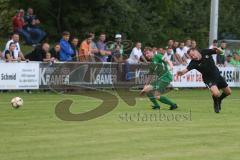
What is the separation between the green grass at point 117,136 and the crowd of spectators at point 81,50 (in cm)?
556

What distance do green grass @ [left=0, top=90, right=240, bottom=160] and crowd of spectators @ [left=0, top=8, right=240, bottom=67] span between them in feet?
18.2

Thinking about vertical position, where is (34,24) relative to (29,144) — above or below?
above

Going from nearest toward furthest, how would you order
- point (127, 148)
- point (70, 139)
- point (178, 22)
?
1. point (127, 148)
2. point (70, 139)
3. point (178, 22)

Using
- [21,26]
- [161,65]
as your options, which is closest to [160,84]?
[161,65]

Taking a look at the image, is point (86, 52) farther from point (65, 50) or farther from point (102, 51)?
point (65, 50)

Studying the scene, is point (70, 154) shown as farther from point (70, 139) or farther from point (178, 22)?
point (178, 22)

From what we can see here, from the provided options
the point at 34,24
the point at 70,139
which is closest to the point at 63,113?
the point at 70,139

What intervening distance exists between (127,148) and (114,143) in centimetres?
67

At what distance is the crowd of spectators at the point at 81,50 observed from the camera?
2613 cm

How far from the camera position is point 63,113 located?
18.7m

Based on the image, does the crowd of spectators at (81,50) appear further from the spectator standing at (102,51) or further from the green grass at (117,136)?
the green grass at (117,136)

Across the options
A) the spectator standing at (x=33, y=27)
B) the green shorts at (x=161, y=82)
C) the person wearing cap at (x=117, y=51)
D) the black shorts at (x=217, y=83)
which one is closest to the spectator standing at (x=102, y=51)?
the person wearing cap at (x=117, y=51)

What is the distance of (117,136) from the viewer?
45.3 feet

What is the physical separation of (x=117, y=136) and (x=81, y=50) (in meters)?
14.0
